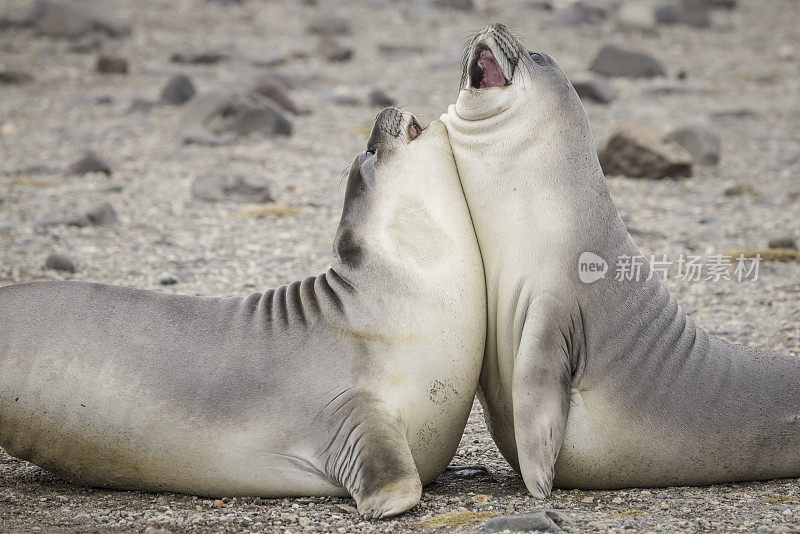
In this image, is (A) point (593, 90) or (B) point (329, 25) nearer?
(A) point (593, 90)

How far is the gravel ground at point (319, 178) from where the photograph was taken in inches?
185

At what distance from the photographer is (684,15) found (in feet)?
72.8

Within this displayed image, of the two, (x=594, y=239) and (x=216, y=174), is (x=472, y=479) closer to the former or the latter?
(x=594, y=239)

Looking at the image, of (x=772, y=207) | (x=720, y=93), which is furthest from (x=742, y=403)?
(x=720, y=93)

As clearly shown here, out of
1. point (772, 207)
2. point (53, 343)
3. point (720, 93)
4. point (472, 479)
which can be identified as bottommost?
point (472, 479)

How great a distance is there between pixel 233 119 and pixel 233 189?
2.76 meters

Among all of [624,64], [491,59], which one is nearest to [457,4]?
[624,64]

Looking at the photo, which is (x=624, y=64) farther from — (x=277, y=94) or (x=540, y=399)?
(x=540, y=399)

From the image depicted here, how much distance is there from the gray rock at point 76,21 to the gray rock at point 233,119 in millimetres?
7342

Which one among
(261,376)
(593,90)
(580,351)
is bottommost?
(261,376)

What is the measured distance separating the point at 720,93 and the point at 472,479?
12.8 meters

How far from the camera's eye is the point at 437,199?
5188mm

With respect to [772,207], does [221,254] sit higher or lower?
lower

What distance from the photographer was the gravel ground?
4.71 metres
